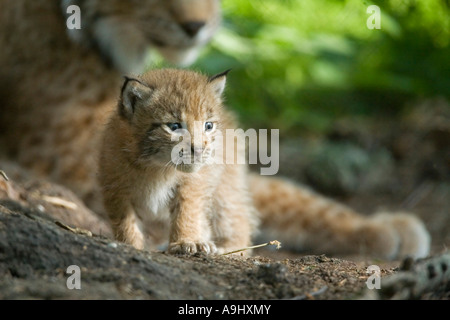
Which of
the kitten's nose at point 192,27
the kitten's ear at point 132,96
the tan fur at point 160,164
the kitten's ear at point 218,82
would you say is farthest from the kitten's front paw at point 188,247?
the kitten's nose at point 192,27

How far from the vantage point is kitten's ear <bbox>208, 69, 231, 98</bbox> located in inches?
159

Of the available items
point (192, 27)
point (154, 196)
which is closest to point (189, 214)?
point (154, 196)

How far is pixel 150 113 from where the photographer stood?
12.5 ft

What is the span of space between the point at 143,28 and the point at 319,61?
3.57 m

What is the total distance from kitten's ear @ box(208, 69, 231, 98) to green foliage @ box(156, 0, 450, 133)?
418 centimetres

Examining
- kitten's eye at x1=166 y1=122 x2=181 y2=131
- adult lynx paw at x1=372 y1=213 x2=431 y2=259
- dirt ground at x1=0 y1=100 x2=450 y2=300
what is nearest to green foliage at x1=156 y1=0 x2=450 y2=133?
adult lynx paw at x1=372 y1=213 x2=431 y2=259

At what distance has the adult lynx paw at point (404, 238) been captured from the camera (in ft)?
19.3

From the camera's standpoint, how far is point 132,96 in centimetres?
389

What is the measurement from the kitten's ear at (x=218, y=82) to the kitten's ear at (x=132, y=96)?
394mm

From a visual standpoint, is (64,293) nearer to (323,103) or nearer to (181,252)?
(181,252)

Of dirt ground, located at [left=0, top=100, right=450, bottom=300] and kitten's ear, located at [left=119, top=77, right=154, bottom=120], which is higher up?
kitten's ear, located at [left=119, top=77, right=154, bottom=120]

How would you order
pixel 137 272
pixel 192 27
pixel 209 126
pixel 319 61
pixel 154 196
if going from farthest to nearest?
pixel 319 61 → pixel 192 27 → pixel 154 196 → pixel 209 126 → pixel 137 272

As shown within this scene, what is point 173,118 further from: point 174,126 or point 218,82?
point 218,82

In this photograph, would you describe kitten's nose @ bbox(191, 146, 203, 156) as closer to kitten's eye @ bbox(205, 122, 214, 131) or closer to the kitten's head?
the kitten's head
